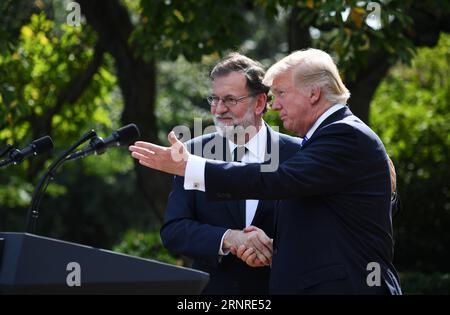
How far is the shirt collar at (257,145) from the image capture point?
4.36 m

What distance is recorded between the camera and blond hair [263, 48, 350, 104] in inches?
141

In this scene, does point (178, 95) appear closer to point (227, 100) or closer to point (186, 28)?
point (186, 28)

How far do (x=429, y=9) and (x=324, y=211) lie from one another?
230 inches

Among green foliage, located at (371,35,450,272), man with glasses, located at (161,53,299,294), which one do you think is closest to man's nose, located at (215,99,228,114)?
man with glasses, located at (161,53,299,294)

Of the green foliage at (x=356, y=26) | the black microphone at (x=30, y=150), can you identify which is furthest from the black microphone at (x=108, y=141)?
the green foliage at (x=356, y=26)

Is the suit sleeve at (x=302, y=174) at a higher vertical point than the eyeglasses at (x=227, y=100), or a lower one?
lower

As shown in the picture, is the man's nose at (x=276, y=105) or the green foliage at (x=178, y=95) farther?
the green foliage at (x=178, y=95)

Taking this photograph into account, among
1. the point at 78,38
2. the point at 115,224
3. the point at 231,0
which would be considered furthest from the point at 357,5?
the point at 115,224

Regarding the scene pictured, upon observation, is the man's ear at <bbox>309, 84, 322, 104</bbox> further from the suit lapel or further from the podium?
the podium

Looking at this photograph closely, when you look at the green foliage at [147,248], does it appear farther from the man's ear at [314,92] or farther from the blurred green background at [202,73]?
the man's ear at [314,92]

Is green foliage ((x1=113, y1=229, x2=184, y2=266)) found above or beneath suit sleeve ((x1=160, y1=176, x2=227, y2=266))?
above

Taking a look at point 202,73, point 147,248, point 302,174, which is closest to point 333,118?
point 302,174
